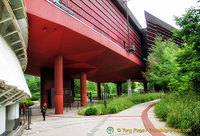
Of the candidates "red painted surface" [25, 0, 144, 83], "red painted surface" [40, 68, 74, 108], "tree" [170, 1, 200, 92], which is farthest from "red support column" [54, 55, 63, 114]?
"tree" [170, 1, 200, 92]

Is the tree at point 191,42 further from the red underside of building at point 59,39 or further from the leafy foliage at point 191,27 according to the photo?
the red underside of building at point 59,39

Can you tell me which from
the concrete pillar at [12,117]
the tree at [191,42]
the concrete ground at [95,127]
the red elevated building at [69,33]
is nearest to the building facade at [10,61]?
the concrete pillar at [12,117]

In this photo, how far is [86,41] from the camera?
14.4m

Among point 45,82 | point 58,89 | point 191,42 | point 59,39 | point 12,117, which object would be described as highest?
point 59,39

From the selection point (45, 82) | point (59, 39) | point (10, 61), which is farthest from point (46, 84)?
point (10, 61)

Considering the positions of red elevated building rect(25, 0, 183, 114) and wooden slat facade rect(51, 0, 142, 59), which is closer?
red elevated building rect(25, 0, 183, 114)

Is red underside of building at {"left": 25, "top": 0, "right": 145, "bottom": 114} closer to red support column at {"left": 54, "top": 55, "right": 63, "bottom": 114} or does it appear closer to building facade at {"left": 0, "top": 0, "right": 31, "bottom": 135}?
red support column at {"left": 54, "top": 55, "right": 63, "bottom": 114}

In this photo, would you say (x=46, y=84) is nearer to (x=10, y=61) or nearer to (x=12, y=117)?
(x=12, y=117)

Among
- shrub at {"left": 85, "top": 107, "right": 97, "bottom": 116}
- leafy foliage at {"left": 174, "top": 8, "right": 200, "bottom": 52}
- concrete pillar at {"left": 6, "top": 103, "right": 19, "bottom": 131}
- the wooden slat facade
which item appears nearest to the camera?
concrete pillar at {"left": 6, "top": 103, "right": 19, "bottom": 131}

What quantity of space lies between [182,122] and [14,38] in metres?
8.09

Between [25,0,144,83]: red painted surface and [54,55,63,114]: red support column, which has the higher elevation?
[25,0,144,83]: red painted surface

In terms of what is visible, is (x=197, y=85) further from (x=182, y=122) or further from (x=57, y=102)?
(x=57, y=102)

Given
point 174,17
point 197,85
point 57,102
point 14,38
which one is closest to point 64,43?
point 57,102

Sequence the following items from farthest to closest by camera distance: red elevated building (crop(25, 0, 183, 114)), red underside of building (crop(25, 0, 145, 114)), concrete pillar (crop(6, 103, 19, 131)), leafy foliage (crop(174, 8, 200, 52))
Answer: red elevated building (crop(25, 0, 183, 114))
red underside of building (crop(25, 0, 145, 114))
leafy foliage (crop(174, 8, 200, 52))
concrete pillar (crop(6, 103, 19, 131))
